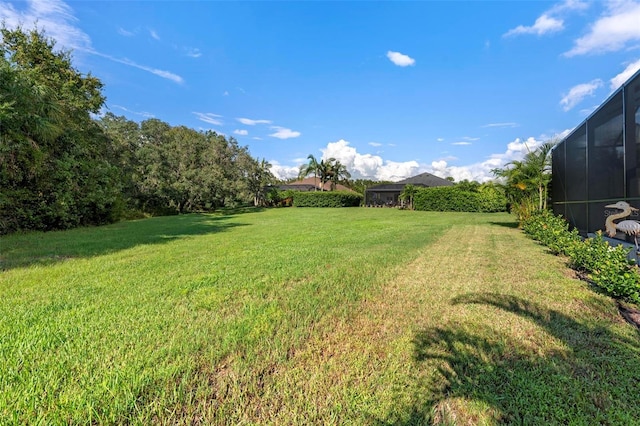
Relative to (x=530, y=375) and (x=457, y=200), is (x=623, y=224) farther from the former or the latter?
(x=457, y=200)

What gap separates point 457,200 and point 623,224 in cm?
2348

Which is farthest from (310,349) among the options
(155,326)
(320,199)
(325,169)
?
(325,169)

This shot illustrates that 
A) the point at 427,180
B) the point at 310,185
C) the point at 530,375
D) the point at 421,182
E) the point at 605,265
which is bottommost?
the point at 530,375

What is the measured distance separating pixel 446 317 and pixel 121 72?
57.6 ft

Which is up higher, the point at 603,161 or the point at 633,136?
the point at 633,136

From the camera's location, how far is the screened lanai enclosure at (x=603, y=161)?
486cm

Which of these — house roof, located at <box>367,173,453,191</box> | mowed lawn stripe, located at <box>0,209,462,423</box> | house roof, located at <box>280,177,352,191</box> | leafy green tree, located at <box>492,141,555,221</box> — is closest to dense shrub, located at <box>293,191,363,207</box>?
house roof, located at <box>367,173,453,191</box>

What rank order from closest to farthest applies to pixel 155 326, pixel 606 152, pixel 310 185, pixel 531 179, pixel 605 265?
pixel 155 326
pixel 605 265
pixel 606 152
pixel 531 179
pixel 310 185

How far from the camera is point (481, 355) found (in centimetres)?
225

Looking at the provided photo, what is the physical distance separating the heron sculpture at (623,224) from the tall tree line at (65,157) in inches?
559

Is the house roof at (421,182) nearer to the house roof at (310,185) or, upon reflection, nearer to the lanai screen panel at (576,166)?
the house roof at (310,185)

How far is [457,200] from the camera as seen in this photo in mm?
26984

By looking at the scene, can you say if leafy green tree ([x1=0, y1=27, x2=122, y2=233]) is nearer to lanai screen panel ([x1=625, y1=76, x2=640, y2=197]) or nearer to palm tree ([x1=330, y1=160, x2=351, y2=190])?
lanai screen panel ([x1=625, y1=76, x2=640, y2=197])

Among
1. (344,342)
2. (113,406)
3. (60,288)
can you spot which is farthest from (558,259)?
(60,288)
